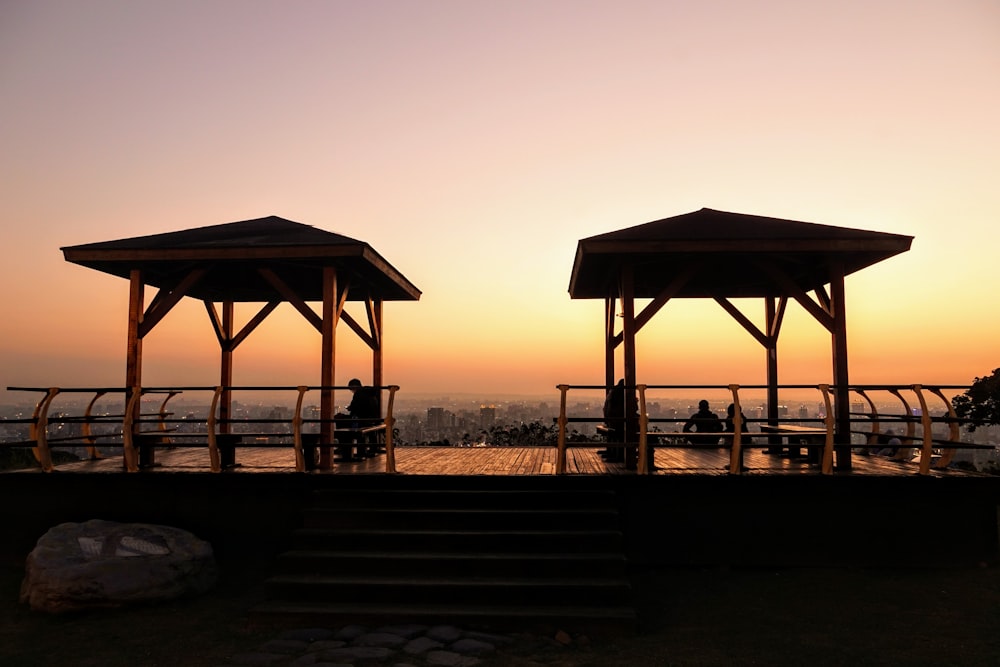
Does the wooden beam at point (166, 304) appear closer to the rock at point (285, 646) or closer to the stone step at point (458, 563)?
the stone step at point (458, 563)

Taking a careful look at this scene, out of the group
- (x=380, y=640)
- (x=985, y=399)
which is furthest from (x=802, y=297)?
(x=985, y=399)

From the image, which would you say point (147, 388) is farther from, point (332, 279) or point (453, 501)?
point (453, 501)

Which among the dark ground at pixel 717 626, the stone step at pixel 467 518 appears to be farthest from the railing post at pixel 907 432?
the stone step at pixel 467 518

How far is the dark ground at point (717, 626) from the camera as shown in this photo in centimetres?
612

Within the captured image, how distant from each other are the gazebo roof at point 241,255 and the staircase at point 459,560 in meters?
3.48

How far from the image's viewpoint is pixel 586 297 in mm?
14477

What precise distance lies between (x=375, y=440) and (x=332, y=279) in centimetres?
391

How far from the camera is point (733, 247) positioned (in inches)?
381

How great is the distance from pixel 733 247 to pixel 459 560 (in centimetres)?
544

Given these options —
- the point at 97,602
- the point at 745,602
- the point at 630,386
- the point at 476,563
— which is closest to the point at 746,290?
the point at 630,386

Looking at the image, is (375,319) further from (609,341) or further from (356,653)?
(356,653)

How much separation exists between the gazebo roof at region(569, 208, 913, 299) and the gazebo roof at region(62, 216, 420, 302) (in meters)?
3.38

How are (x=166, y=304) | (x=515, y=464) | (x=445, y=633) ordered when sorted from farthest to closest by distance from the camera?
(x=166, y=304)
(x=515, y=464)
(x=445, y=633)

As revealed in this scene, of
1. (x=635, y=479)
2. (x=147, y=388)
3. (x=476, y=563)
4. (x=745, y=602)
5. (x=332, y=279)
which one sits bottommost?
(x=745, y=602)
